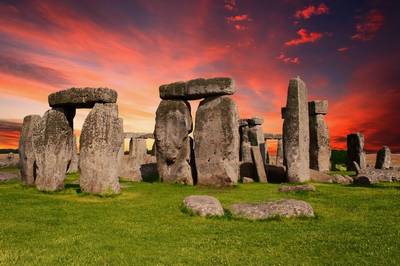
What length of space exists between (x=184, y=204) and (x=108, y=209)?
92.0 inches

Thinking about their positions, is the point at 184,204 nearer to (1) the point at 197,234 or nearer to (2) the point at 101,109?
(1) the point at 197,234

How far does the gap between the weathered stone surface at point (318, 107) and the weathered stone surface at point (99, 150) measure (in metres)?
15.8

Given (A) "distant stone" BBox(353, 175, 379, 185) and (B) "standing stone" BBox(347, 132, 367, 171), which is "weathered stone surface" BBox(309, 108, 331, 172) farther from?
(A) "distant stone" BBox(353, 175, 379, 185)

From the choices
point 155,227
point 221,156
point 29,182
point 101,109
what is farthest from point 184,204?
point 29,182

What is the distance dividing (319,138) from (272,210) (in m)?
17.2

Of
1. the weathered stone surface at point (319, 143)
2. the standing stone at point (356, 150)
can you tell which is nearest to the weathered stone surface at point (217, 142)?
the weathered stone surface at point (319, 143)

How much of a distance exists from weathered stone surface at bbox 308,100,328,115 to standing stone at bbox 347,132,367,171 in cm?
399

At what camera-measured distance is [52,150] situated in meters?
15.5

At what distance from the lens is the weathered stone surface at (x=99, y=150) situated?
14273 millimetres

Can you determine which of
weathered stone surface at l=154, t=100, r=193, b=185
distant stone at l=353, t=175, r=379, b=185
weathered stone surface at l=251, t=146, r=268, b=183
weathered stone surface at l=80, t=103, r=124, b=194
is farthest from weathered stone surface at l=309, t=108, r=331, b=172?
weathered stone surface at l=80, t=103, r=124, b=194

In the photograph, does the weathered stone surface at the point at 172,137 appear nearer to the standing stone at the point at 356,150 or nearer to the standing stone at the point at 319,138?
the standing stone at the point at 319,138

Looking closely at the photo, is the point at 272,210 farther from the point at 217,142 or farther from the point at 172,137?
the point at 172,137

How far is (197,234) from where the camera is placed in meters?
8.71

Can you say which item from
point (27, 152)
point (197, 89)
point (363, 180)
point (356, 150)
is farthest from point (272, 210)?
point (356, 150)
